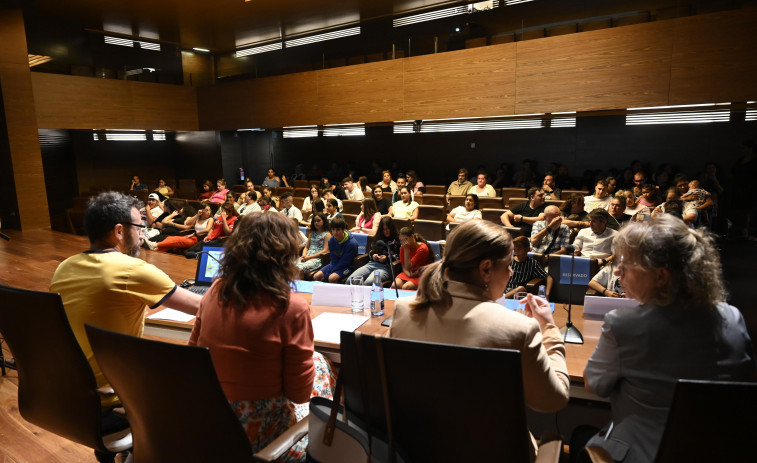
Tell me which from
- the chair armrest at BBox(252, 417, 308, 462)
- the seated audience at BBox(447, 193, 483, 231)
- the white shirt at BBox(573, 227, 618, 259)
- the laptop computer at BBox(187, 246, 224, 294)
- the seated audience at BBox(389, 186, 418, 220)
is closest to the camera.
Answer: the chair armrest at BBox(252, 417, 308, 462)

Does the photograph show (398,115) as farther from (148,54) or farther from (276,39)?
(148,54)

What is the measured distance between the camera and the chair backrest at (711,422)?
1.09 meters

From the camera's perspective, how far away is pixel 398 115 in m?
9.45

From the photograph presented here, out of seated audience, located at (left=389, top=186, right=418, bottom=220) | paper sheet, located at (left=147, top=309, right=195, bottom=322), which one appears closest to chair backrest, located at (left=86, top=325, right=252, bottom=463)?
paper sheet, located at (left=147, top=309, right=195, bottom=322)

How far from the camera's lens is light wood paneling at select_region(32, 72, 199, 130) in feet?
34.0

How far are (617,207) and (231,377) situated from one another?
5294 mm

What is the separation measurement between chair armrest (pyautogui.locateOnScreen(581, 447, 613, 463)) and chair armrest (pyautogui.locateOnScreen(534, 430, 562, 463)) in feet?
0.26

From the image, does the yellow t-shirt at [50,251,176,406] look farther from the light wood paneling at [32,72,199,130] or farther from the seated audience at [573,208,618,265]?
the light wood paneling at [32,72,199,130]

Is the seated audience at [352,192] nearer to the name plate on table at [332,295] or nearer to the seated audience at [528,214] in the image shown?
the seated audience at [528,214]

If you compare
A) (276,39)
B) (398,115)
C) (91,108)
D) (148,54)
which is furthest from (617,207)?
(148,54)

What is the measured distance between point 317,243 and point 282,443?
4619mm

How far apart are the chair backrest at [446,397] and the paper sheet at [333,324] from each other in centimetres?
100

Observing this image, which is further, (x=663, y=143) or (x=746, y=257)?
(x=663, y=143)

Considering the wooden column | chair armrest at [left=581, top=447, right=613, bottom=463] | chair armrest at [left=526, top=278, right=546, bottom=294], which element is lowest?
chair armrest at [left=526, top=278, right=546, bottom=294]
